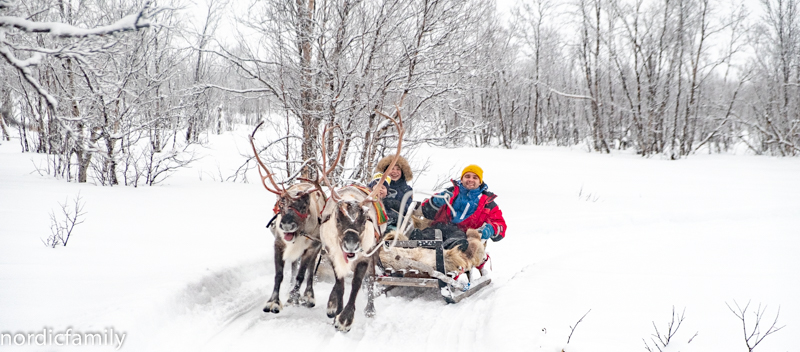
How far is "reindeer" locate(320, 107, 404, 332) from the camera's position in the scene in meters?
3.72

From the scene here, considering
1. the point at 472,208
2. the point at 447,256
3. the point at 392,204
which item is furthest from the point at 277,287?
the point at 472,208

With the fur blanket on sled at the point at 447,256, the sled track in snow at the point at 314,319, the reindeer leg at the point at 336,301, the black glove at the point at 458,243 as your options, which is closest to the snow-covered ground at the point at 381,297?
the sled track in snow at the point at 314,319

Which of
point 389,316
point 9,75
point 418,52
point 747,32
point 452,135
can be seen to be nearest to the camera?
point 389,316

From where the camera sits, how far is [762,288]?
4.32 m

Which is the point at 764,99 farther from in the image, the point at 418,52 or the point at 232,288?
the point at 232,288

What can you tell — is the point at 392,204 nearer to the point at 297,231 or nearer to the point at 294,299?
the point at 297,231

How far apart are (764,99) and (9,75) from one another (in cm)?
3064

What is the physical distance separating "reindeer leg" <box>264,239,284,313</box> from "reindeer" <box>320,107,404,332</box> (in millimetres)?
516

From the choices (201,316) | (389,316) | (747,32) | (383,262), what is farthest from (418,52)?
(747,32)

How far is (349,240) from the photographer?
11.6 ft

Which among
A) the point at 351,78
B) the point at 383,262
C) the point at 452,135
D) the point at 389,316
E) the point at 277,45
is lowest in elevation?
the point at 389,316

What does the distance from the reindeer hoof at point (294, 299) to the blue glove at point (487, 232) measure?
2121mm

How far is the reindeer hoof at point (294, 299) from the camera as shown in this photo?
433 cm

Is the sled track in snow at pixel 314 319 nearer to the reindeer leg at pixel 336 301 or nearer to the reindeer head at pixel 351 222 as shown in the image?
the reindeer leg at pixel 336 301
